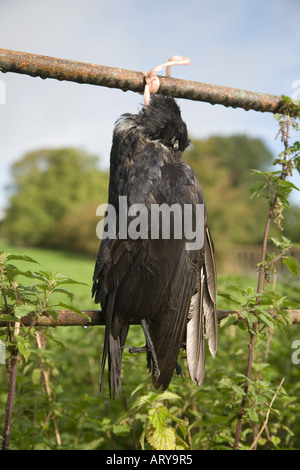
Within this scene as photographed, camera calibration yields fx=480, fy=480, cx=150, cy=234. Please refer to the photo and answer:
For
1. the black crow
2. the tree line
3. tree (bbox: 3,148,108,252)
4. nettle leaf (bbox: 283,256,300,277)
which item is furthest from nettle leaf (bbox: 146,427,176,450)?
tree (bbox: 3,148,108,252)

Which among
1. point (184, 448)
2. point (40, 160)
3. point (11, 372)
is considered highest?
point (40, 160)

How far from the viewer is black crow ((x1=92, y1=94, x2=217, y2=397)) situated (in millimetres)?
1623

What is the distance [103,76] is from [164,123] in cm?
31

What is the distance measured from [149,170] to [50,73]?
1.76 ft

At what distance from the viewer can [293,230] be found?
2186 cm

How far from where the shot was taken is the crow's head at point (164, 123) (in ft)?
5.75

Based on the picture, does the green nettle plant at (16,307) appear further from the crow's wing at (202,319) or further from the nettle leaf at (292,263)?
the nettle leaf at (292,263)

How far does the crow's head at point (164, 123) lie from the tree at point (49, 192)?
72.0 ft

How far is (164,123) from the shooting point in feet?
5.75

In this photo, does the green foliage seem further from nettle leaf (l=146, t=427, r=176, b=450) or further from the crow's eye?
the crow's eye

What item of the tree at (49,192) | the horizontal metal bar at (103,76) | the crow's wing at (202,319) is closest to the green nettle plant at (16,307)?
the crow's wing at (202,319)

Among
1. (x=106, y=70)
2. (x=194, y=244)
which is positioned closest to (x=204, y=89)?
(x=106, y=70)

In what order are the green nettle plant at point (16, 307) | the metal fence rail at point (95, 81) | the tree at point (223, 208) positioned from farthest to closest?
the tree at point (223, 208) → the metal fence rail at point (95, 81) → the green nettle plant at point (16, 307)
